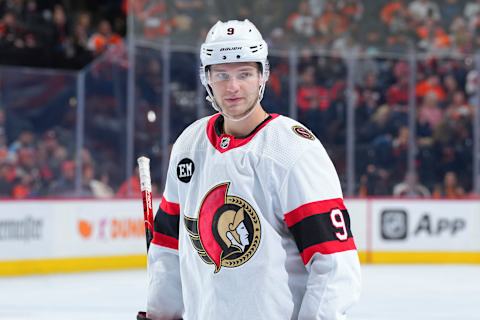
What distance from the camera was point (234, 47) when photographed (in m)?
1.94

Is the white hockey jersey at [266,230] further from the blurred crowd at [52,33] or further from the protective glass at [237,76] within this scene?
the blurred crowd at [52,33]

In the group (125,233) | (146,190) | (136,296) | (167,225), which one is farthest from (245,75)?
(125,233)

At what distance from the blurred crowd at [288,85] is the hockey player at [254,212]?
6389mm

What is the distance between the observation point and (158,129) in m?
8.81

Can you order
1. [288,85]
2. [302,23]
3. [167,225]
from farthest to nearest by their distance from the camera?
1. [302,23]
2. [288,85]
3. [167,225]

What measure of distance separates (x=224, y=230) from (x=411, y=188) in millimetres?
8189

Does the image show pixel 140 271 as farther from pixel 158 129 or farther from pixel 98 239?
pixel 158 129

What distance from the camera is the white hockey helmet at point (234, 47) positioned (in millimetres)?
1942

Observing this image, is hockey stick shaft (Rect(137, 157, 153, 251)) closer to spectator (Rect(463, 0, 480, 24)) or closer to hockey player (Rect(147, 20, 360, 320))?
hockey player (Rect(147, 20, 360, 320))

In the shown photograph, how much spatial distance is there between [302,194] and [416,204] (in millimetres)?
8609

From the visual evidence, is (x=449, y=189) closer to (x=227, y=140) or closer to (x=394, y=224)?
(x=394, y=224)

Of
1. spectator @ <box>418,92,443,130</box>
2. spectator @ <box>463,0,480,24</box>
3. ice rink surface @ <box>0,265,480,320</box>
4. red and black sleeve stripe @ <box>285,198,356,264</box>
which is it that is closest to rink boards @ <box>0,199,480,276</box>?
ice rink surface @ <box>0,265,480,320</box>

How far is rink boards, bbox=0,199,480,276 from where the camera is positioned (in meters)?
8.37

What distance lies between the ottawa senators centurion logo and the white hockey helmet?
0.20 meters
